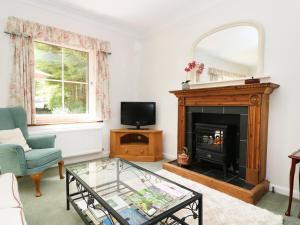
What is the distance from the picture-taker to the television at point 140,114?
3582 millimetres

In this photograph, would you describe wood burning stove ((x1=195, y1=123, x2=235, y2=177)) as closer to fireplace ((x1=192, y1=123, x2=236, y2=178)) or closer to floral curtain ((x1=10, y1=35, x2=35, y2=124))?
fireplace ((x1=192, y1=123, x2=236, y2=178))

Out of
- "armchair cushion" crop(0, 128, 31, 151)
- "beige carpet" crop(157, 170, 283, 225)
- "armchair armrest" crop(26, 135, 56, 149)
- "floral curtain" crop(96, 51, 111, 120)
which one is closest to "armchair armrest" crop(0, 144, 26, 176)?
"armchair cushion" crop(0, 128, 31, 151)

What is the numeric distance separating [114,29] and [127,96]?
1358 millimetres

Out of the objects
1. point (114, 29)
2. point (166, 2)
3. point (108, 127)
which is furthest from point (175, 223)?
point (114, 29)

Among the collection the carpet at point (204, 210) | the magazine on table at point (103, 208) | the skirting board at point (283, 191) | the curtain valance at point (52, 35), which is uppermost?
the curtain valance at point (52, 35)

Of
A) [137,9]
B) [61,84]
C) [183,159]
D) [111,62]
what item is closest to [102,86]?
[111,62]

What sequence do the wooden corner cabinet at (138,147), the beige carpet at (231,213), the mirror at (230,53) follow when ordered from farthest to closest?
1. the wooden corner cabinet at (138,147)
2. the mirror at (230,53)
3. the beige carpet at (231,213)

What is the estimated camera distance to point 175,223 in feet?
4.48

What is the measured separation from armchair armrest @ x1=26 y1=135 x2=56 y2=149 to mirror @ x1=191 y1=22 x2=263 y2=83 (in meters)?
2.35

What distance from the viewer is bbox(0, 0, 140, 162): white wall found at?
257cm

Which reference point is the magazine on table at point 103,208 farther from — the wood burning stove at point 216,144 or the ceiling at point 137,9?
the ceiling at point 137,9

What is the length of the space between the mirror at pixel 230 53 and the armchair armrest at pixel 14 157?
2.55m

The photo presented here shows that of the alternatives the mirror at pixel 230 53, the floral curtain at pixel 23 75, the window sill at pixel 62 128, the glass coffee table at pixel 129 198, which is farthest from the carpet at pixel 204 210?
the mirror at pixel 230 53

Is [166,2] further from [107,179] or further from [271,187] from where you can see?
[271,187]
